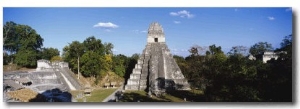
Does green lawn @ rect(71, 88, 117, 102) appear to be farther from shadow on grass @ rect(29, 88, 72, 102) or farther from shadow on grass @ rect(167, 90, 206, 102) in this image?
shadow on grass @ rect(167, 90, 206, 102)

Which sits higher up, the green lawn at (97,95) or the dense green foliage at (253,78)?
the dense green foliage at (253,78)

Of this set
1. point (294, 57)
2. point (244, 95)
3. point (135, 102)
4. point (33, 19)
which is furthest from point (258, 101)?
point (33, 19)

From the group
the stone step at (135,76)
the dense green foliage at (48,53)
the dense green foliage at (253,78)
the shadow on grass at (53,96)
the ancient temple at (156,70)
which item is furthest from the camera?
the stone step at (135,76)

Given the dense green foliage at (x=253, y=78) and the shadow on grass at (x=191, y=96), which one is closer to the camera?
the dense green foliage at (x=253, y=78)

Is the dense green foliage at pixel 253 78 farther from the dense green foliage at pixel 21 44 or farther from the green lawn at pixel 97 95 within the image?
the dense green foliage at pixel 21 44

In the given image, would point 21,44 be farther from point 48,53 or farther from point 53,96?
point 53,96

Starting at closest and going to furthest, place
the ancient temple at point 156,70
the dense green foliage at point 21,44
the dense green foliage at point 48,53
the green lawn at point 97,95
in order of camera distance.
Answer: the dense green foliage at point 21,44 < the green lawn at point 97,95 < the dense green foliage at point 48,53 < the ancient temple at point 156,70

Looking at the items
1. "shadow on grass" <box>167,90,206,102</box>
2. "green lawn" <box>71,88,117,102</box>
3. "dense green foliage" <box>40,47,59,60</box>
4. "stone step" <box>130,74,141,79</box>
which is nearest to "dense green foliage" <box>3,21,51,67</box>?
"dense green foliage" <box>40,47,59,60</box>

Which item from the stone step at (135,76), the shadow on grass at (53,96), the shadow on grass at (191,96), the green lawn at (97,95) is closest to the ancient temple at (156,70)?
the stone step at (135,76)
